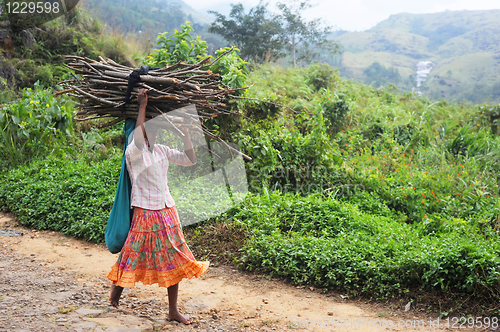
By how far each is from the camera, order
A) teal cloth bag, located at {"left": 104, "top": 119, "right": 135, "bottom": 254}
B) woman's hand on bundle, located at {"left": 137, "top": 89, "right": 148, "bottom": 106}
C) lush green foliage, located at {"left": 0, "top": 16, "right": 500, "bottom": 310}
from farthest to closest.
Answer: lush green foliage, located at {"left": 0, "top": 16, "right": 500, "bottom": 310} < teal cloth bag, located at {"left": 104, "top": 119, "right": 135, "bottom": 254} < woman's hand on bundle, located at {"left": 137, "top": 89, "right": 148, "bottom": 106}

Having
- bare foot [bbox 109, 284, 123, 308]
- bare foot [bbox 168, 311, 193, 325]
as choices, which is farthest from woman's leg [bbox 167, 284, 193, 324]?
bare foot [bbox 109, 284, 123, 308]

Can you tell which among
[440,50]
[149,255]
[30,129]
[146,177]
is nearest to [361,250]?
[149,255]

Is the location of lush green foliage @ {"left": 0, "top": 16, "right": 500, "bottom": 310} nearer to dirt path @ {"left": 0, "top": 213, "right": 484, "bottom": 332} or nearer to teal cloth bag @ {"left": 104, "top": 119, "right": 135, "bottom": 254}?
dirt path @ {"left": 0, "top": 213, "right": 484, "bottom": 332}

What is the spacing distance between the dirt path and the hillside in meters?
18.4

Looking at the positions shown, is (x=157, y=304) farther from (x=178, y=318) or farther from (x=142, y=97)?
(x=142, y=97)

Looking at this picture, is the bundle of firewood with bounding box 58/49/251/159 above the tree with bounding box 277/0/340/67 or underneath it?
underneath

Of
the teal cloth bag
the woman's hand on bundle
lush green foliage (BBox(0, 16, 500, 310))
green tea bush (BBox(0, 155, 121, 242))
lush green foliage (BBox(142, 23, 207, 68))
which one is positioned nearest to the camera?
the woman's hand on bundle

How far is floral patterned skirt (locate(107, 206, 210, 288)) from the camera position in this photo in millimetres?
2539

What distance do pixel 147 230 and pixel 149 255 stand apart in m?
0.17

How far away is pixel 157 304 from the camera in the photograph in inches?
124

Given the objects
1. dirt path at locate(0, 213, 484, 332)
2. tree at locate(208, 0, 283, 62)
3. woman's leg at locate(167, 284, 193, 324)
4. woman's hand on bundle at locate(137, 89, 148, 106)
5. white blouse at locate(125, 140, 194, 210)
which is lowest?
dirt path at locate(0, 213, 484, 332)

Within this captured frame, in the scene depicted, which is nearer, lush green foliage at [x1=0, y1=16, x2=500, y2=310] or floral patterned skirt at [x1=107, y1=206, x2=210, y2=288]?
floral patterned skirt at [x1=107, y1=206, x2=210, y2=288]

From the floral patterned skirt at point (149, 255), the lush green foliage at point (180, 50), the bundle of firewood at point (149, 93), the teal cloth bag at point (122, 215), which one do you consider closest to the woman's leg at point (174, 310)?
the floral patterned skirt at point (149, 255)

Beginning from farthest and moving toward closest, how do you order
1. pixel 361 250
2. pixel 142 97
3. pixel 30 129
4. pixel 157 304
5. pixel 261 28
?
pixel 261 28, pixel 30 129, pixel 361 250, pixel 157 304, pixel 142 97
